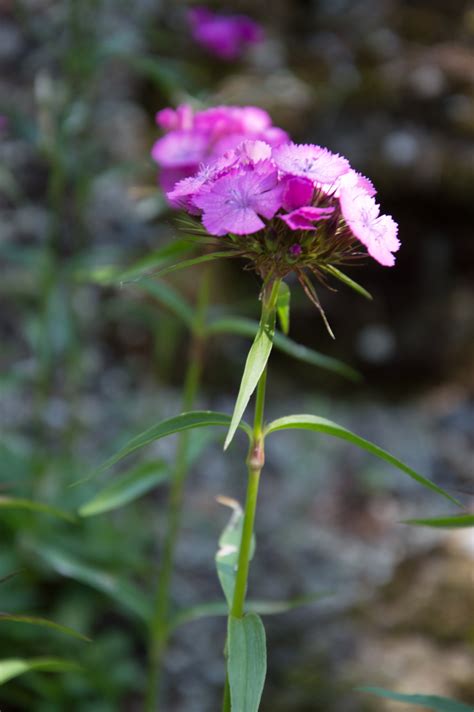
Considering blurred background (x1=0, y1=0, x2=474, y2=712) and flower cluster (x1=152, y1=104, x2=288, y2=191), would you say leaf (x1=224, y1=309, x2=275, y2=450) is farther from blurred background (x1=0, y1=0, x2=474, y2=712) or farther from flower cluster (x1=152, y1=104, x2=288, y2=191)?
blurred background (x1=0, y1=0, x2=474, y2=712)

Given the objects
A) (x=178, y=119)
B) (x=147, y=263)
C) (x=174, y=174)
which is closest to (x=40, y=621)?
(x=147, y=263)

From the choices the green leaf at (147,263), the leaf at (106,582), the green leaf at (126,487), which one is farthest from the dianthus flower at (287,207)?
the leaf at (106,582)

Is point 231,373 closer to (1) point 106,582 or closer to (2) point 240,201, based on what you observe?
(1) point 106,582

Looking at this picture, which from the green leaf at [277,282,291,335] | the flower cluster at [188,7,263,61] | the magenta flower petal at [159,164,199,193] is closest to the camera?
the green leaf at [277,282,291,335]

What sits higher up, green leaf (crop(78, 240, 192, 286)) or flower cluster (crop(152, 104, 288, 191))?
flower cluster (crop(152, 104, 288, 191))

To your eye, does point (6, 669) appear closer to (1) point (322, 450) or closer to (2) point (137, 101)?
(1) point (322, 450)

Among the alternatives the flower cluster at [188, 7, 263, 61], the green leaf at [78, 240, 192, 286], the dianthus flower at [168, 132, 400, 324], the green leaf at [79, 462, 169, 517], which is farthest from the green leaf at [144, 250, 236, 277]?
the flower cluster at [188, 7, 263, 61]

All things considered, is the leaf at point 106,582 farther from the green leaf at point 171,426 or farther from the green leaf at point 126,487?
the green leaf at point 171,426

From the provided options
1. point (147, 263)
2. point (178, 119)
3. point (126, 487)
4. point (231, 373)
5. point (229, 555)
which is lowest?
point (229, 555)
